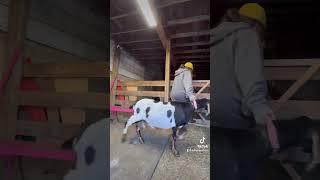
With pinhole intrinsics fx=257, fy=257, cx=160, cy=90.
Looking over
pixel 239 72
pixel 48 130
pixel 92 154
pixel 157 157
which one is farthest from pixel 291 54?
pixel 48 130

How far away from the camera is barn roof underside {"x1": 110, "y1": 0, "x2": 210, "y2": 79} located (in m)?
0.75

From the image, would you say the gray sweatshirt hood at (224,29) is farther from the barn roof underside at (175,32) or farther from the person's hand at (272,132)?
the person's hand at (272,132)

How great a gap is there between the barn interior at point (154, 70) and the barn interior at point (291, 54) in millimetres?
95

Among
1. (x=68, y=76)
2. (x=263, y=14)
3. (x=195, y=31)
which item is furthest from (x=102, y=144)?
(x=263, y=14)

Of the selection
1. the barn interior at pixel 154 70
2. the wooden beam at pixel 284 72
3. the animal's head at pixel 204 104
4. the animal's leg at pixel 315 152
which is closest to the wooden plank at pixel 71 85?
the barn interior at pixel 154 70

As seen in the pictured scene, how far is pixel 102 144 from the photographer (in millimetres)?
836

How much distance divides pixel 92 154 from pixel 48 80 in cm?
29

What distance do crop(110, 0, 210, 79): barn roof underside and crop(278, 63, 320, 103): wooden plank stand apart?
243 millimetres

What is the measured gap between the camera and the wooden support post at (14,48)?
85 cm

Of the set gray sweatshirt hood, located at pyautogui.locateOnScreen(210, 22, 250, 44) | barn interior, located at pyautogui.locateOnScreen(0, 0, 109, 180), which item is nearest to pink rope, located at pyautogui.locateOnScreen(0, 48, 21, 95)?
barn interior, located at pyautogui.locateOnScreen(0, 0, 109, 180)

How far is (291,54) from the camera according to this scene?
768 millimetres

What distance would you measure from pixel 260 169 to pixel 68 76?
0.69 m

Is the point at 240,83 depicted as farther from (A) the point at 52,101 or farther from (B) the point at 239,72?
(A) the point at 52,101

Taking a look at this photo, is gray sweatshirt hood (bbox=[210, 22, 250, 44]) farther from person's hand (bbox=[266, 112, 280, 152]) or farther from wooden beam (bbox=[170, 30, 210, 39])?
person's hand (bbox=[266, 112, 280, 152])
